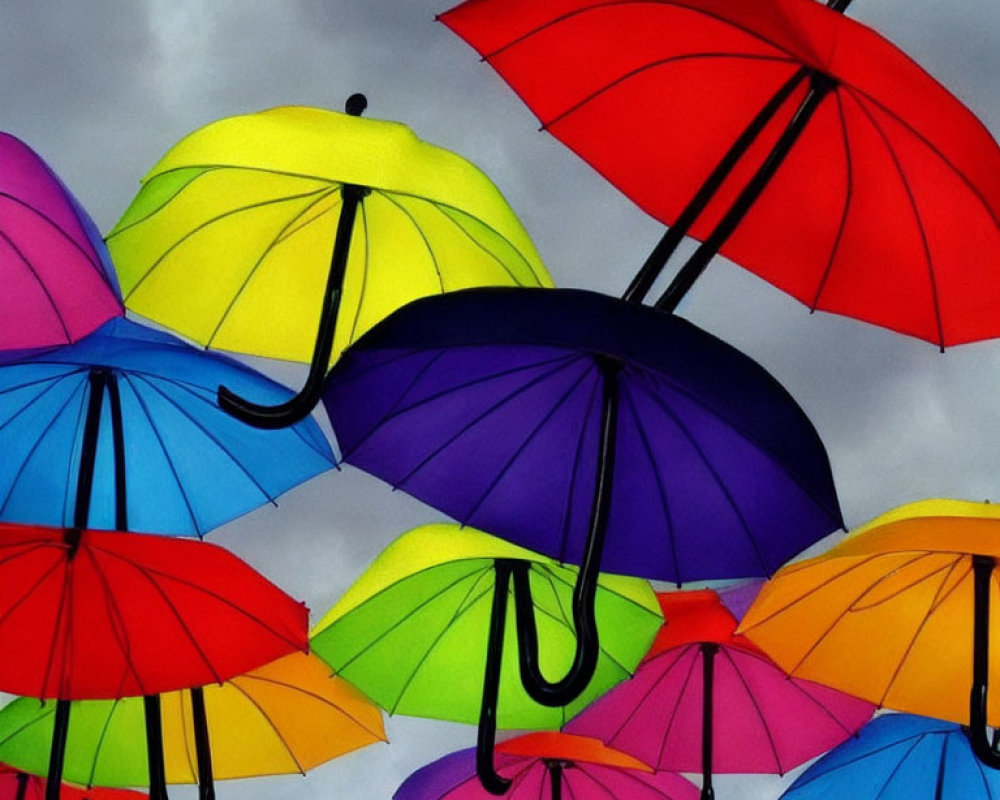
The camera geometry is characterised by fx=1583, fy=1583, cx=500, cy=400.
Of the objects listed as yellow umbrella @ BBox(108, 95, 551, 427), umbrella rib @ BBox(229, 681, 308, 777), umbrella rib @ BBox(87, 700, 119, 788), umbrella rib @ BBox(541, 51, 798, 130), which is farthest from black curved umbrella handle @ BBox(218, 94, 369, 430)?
umbrella rib @ BBox(87, 700, 119, 788)

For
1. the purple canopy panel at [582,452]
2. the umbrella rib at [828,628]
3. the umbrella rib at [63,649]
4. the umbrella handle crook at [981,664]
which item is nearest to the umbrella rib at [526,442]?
the purple canopy panel at [582,452]

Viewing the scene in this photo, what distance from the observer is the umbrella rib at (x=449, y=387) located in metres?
3.80

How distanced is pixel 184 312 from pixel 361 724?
1.85 meters

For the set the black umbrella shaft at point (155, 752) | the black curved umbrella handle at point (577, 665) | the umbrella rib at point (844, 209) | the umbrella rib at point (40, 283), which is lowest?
the black curved umbrella handle at point (577, 665)

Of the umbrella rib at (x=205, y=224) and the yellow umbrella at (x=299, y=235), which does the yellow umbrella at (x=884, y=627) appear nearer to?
the yellow umbrella at (x=299, y=235)

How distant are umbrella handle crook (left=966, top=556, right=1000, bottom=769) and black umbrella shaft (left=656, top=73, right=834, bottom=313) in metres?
1.70

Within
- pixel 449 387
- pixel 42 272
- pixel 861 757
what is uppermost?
pixel 42 272

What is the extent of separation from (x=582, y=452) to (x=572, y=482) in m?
0.09

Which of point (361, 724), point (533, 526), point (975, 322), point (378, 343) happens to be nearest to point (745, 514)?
point (533, 526)

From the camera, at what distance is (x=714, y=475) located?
394 cm

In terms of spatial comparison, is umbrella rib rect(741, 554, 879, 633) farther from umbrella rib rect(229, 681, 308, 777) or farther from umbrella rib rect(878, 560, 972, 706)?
umbrella rib rect(229, 681, 308, 777)

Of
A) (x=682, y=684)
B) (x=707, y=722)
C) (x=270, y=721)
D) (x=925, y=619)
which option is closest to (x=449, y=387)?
(x=925, y=619)

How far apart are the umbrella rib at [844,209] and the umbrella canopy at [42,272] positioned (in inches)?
75.9

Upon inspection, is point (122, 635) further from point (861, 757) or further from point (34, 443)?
point (861, 757)
